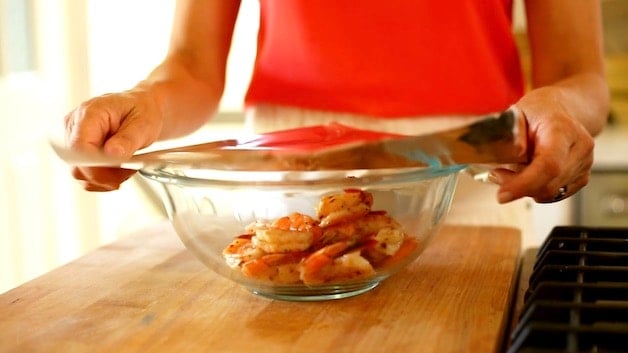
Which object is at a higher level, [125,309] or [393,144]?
[393,144]

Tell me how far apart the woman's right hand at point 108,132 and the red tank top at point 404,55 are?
287 millimetres

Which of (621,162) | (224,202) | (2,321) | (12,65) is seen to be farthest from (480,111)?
(12,65)

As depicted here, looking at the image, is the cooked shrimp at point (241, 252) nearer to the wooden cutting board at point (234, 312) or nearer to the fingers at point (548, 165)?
the wooden cutting board at point (234, 312)

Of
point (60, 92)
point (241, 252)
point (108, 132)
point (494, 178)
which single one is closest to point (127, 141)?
point (108, 132)

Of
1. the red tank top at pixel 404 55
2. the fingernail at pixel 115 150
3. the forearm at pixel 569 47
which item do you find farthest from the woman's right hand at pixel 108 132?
the forearm at pixel 569 47

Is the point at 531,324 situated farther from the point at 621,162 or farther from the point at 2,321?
the point at 621,162

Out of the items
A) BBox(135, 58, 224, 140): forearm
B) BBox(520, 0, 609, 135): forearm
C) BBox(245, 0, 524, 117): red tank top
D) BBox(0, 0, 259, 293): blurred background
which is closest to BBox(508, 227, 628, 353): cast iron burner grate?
BBox(520, 0, 609, 135): forearm

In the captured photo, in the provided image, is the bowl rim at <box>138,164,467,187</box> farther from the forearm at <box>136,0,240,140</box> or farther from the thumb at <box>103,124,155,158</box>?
the forearm at <box>136,0,240,140</box>

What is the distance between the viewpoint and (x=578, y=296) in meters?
0.58

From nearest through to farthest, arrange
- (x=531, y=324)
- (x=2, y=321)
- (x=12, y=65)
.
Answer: (x=531, y=324), (x=2, y=321), (x=12, y=65)

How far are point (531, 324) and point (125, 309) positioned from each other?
33 centimetres

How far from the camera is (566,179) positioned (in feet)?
2.24

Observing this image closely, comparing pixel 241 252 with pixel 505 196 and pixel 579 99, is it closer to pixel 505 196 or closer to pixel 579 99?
pixel 505 196

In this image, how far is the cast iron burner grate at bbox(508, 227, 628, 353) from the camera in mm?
501
